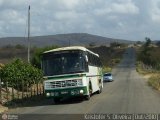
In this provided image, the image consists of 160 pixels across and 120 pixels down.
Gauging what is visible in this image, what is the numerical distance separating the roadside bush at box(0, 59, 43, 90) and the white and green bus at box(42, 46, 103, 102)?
9948 millimetres

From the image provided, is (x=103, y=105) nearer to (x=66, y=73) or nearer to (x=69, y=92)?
(x=69, y=92)

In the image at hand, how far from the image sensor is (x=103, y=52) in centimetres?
18412

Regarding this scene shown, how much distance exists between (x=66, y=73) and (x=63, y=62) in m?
0.81

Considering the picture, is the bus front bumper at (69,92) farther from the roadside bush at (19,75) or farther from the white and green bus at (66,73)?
the roadside bush at (19,75)

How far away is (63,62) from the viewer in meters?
28.6

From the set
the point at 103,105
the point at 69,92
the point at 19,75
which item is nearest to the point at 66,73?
the point at 69,92

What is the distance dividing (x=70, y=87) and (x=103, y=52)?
156 metres

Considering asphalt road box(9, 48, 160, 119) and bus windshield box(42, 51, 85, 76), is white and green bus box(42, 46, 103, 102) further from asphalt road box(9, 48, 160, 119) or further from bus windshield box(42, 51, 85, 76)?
asphalt road box(9, 48, 160, 119)

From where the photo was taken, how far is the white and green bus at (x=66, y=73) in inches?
1102

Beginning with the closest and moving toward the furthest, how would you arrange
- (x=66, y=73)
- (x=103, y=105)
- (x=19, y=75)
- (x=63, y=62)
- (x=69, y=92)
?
1. (x=103, y=105)
2. (x=69, y=92)
3. (x=66, y=73)
4. (x=63, y=62)
5. (x=19, y=75)

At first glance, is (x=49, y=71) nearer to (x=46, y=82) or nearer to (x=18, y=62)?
(x=46, y=82)

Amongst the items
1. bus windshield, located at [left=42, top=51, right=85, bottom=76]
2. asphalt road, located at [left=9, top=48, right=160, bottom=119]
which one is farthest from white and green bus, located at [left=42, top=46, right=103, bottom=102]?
asphalt road, located at [left=9, top=48, right=160, bottom=119]

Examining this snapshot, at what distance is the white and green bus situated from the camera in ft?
91.9

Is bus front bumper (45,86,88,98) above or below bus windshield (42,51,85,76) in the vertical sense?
below
